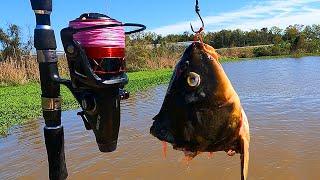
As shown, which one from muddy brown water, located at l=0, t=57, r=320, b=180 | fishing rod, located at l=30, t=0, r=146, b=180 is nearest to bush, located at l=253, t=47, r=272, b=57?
muddy brown water, located at l=0, t=57, r=320, b=180

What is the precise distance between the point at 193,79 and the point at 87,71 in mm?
725

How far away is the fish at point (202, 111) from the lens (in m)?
1.87

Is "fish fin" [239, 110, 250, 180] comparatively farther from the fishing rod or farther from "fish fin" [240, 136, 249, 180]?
the fishing rod

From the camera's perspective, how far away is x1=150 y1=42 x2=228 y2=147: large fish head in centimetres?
188

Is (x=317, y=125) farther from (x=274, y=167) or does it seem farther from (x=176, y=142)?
(x=176, y=142)

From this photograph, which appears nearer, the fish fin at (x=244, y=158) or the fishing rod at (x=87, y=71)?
the fish fin at (x=244, y=158)

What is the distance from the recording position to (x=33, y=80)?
2452cm

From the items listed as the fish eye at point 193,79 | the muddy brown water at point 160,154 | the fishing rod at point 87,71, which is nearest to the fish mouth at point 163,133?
the fish eye at point 193,79

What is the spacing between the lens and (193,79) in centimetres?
192

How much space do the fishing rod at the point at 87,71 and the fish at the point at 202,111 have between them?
598mm

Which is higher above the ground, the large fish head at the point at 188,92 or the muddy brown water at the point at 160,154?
the large fish head at the point at 188,92

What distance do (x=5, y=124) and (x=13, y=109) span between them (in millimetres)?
2807

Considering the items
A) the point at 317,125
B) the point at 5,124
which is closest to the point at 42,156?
the point at 5,124

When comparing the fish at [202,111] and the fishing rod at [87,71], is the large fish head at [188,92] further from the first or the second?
the fishing rod at [87,71]
